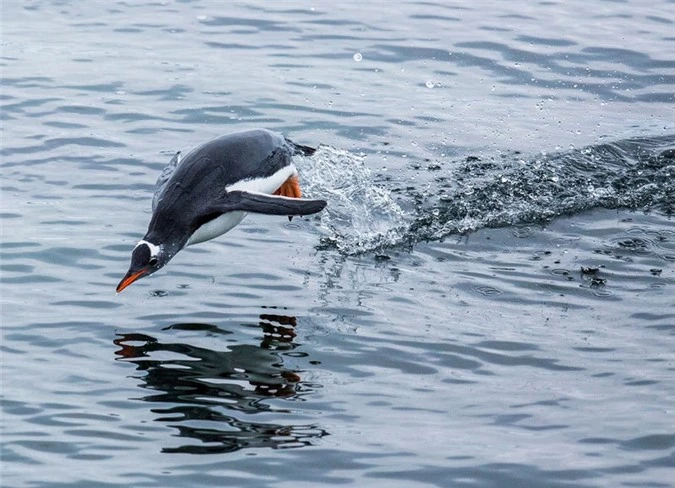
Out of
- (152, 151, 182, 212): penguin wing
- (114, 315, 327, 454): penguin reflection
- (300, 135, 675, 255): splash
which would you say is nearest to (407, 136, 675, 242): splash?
(300, 135, 675, 255): splash

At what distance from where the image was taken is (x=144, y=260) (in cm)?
816

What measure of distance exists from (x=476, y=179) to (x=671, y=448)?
4.92 metres

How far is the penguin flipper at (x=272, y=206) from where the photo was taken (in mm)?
8383

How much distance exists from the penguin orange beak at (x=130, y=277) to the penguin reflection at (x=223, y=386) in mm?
337

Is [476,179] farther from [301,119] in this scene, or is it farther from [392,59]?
[392,59]

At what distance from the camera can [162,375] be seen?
296 inches

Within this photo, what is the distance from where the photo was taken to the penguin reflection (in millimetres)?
6734

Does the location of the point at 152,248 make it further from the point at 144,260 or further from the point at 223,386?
the point at 223,386

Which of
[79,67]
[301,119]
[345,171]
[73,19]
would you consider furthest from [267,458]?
[73,19]

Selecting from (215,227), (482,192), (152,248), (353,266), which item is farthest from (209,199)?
(482,192)

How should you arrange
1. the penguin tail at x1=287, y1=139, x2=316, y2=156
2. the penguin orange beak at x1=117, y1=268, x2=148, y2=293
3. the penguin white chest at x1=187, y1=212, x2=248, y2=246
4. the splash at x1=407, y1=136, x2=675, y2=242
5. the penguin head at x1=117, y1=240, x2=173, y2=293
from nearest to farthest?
the penguin orange beak at x1=117, y1=268, x2=148, y2=293 → the penguin head at x1=117, y1=240, x2=173, y2=293 → the penguin white chest at x1=187, y1=212, x2=248, y2=246 → the penguin tail at x1=287, y1=139, x2=316, y2=156 → the splash at x1=407, y1=136, x2=675, y2=242

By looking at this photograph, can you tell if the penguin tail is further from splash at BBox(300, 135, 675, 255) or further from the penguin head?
the penguin head

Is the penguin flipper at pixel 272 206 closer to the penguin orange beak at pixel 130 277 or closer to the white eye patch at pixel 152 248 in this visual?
the white eye patch at pixel 152 248

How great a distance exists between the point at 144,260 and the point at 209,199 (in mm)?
651
